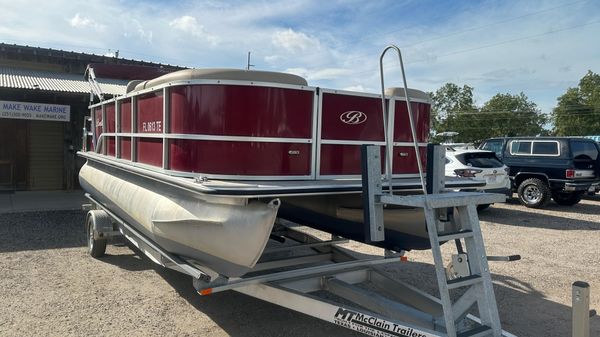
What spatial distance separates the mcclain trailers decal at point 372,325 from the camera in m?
3.02

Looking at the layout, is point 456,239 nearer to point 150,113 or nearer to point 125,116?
point 150,113

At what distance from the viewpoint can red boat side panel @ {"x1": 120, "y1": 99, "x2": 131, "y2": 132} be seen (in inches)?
206

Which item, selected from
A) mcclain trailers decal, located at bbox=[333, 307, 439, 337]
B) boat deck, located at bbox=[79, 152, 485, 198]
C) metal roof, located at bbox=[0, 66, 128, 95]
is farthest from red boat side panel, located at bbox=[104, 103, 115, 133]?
mcclain trailers decal, located at bbox=[333, 307, 439, 337]

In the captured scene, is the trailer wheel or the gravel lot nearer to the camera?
the gravel lot

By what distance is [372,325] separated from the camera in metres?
3.18

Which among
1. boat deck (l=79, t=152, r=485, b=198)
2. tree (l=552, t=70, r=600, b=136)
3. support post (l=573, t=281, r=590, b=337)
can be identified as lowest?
support post (l=573, t=281, r=590, b=337)

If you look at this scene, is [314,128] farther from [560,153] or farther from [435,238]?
[560,153]

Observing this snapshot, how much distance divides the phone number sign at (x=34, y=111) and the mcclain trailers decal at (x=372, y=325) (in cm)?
1077

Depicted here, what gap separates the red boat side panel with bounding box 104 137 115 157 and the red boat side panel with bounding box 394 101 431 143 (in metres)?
3.62

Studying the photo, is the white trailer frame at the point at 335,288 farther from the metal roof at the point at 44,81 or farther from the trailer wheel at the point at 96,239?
the metal roof at the point at 44,81

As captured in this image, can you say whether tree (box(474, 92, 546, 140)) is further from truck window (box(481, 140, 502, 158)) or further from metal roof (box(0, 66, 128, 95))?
metal roof (box(0, 66, 128, 95))

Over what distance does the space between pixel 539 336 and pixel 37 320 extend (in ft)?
14.3

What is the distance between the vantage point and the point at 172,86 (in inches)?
156

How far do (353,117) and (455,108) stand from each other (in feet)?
225
